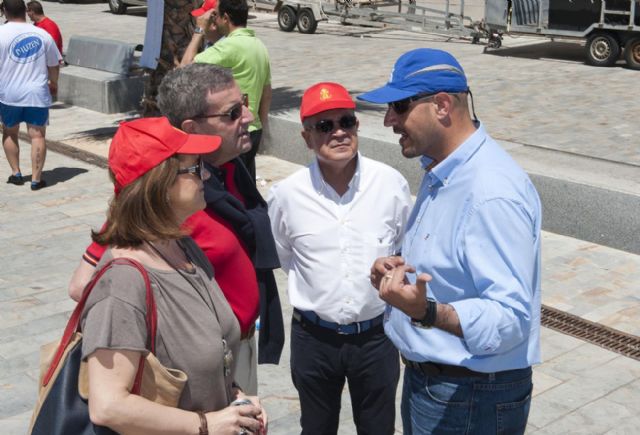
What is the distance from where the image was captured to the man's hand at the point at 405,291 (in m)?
2.73

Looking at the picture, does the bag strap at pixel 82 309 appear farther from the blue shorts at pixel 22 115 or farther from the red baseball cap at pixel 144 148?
the blue shorts at pixel 22 115

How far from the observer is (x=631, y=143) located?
438 inches

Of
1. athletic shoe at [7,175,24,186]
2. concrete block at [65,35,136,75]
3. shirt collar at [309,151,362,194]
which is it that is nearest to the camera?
shirt collar at [309,151,362,194]

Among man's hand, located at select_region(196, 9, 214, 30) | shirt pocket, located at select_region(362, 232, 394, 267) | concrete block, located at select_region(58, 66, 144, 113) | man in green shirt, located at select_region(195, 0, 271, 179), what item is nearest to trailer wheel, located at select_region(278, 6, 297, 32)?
concrete block, located at select_region(58, 66, 144, 113)

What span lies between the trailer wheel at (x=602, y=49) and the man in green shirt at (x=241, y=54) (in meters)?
11.1

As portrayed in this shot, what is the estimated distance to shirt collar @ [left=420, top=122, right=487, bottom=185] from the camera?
10.1ft

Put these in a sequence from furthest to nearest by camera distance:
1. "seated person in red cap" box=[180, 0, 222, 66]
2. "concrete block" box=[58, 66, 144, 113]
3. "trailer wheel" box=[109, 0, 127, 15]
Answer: "trailer wheel" box=[109, 0, 127, 15] < "concrete block" box=[58, 66, 144, 113] < "seated person in red cap" box=[180, 0, 222, 66]

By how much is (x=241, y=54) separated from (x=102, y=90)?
7459mm

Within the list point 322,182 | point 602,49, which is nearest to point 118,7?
point 602,49

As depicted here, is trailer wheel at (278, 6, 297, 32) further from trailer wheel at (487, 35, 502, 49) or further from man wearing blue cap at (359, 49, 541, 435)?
man wearing blue cap at (359, 49, 541, 435)

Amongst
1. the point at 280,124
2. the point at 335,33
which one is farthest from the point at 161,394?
the point at 335,33

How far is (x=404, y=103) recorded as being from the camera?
316 cm

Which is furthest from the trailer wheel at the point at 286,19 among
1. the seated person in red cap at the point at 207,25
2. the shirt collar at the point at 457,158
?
the shirt collar at the point at 457,158

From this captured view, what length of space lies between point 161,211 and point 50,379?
569 mm
